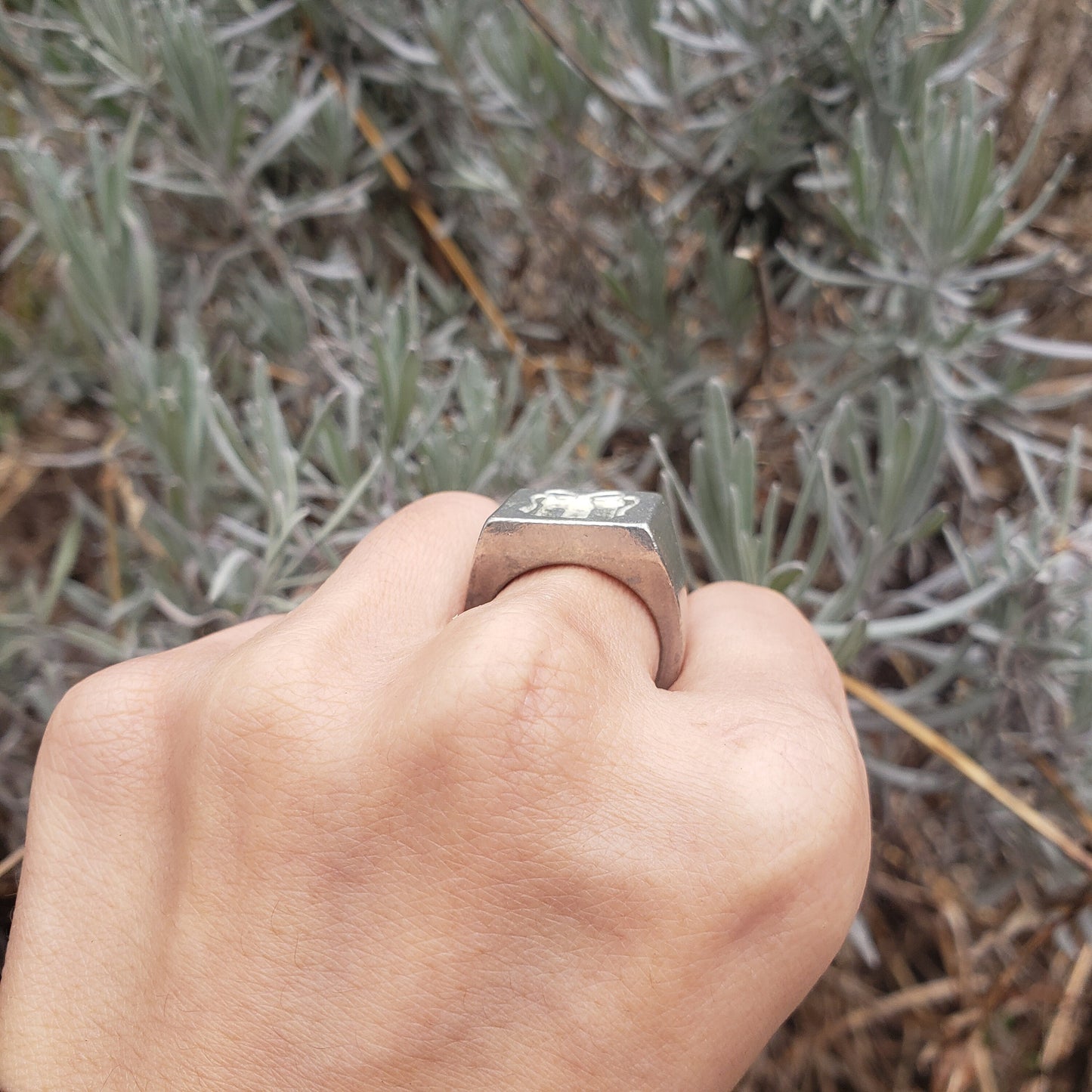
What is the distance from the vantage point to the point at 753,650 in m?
0.54

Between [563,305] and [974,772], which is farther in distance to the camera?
[563,305]

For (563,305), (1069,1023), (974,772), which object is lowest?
(1069,1023)

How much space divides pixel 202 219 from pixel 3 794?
692 mm

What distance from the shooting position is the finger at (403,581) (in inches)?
21.2

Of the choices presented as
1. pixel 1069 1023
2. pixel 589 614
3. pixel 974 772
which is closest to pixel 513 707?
pixel 589 614

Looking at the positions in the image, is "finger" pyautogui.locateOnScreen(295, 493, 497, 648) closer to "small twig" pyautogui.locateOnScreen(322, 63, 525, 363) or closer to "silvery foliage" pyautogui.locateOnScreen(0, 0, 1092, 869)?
"silvery foliage" pyautogui.locateOnScreen(0, 0, 1092, 869)

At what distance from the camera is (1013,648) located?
2.86ft

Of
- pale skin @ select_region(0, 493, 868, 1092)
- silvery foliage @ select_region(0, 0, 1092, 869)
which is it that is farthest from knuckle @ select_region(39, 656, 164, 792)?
silvery foliage @ select_region(0, 0, 1092, 869)

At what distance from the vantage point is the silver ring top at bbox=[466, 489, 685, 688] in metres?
0.51

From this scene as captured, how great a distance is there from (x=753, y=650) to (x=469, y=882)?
0.21 m

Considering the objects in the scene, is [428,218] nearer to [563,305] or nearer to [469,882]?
[563,305]

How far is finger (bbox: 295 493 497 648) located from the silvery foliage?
0.48 ft

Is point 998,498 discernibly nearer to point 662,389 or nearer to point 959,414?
point 959,414

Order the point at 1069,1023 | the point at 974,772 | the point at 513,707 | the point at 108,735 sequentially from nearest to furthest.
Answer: the point at 513,707 < the point at 108,735 < the point at 974,772 < the point at 1069,1023
